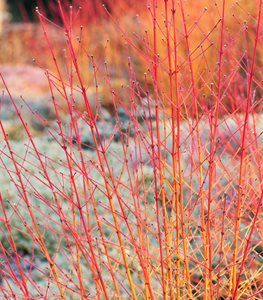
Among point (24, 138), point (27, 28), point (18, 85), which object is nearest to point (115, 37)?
point (18, 85)

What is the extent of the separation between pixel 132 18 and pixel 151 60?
9544mm

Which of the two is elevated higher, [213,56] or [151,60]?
[151,60]

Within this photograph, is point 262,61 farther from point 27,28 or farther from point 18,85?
point 27,28

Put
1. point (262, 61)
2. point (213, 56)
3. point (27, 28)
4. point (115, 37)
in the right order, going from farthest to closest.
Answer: point (27, 28) < point (115, 37) < point (213, 56) < point (262, 61)

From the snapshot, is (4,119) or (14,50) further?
(14,50)

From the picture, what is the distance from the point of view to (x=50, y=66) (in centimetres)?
1098

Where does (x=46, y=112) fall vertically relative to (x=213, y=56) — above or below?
below

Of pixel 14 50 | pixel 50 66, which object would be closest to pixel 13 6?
pixel 14 50

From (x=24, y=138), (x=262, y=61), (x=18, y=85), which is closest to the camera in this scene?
(x=24, y=138)

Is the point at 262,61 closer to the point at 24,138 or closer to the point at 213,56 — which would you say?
the point at 213,56

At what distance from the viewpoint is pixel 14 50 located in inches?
480

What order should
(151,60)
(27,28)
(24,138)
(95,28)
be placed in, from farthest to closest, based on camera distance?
(27,28) → (95,28) → (24,138) → (151,60)

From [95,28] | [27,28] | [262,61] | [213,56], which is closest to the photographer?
[262,61]

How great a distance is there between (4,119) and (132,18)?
417cm
